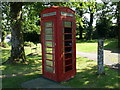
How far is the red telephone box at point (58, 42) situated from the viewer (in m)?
4.68

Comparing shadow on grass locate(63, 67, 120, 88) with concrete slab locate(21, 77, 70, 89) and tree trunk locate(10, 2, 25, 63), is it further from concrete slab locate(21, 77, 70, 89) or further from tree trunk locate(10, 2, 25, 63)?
tree trunk locate(10, 2, 25, 63)

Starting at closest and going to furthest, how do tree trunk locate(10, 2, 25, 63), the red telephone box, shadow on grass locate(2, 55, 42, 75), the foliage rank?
the red telephone box < shadow on grass locate(2, 55, 42, 75) < tree trunk locate(10, 2, 25, 63) < the foliage

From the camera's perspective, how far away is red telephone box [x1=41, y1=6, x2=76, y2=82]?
4.68 m

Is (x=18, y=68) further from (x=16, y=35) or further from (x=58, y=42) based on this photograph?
(x=58, y=42)

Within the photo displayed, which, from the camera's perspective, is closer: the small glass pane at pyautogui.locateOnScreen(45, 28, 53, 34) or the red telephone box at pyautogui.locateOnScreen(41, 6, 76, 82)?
the red telephone box at pyautogui.locateOnScreen(41, 6, 76, 82)

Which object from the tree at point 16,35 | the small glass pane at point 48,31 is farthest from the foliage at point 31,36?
the small glass pane at point 48,31

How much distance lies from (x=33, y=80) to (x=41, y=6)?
4.82 metres

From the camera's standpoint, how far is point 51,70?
16.6 ft

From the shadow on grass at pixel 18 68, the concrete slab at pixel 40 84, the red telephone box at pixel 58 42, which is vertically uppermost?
the red telephone box at pixel 58 42

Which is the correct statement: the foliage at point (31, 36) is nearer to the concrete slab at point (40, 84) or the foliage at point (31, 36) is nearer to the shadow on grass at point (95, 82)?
the concrete slab at point (40, 84)

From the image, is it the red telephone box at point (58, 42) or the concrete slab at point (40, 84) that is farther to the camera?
the red telephone box at point (58, 42)

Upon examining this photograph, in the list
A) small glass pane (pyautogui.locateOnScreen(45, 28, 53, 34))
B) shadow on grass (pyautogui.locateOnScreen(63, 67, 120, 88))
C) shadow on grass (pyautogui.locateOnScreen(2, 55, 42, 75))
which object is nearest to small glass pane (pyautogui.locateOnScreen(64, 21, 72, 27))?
small glass pane (pyautogui.locateOnScreen(45, 28, 53, 34))

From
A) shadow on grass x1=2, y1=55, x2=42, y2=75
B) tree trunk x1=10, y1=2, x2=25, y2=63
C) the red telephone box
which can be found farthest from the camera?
tree trunk x1=10, y1=2, x2=25, y2=63

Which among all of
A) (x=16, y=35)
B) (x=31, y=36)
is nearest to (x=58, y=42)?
(x=16, y=35)
